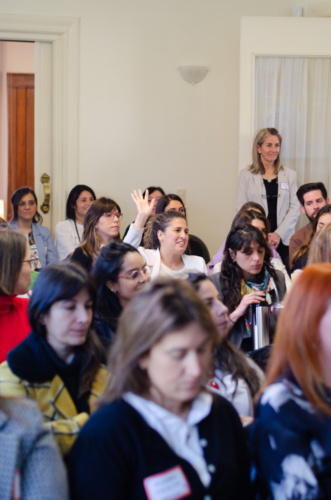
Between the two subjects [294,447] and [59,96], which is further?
[59,96]

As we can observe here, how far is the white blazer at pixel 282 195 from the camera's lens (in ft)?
13.3

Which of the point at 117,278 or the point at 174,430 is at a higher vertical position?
the point at 117,278

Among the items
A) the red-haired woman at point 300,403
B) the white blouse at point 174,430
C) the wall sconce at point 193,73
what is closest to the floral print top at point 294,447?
the red-haired woman at point 300,403

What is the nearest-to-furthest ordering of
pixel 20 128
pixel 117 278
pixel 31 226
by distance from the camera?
pixel 117 278
pixel 31 226
pixel 20 128

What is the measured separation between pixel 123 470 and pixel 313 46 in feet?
12.3

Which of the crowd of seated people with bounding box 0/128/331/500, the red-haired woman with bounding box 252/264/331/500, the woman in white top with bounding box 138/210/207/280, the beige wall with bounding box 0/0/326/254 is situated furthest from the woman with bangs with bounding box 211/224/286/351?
the beige wall with bounding box 0/0/326/254

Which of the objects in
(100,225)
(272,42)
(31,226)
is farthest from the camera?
(31,226)

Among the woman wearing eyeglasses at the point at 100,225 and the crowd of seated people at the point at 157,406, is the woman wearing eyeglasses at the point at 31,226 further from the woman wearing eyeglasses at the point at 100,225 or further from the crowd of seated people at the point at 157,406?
the crowd of seated people at the point at 157,406

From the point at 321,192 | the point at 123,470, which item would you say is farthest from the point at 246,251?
the point at 123,470

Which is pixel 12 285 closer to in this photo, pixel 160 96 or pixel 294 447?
pixel 294 447

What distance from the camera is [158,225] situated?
9.97 feet

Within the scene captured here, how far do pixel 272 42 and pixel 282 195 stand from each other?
1146mm

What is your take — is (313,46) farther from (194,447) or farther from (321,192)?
(194,447)

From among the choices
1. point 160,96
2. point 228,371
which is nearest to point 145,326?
point 228,371
